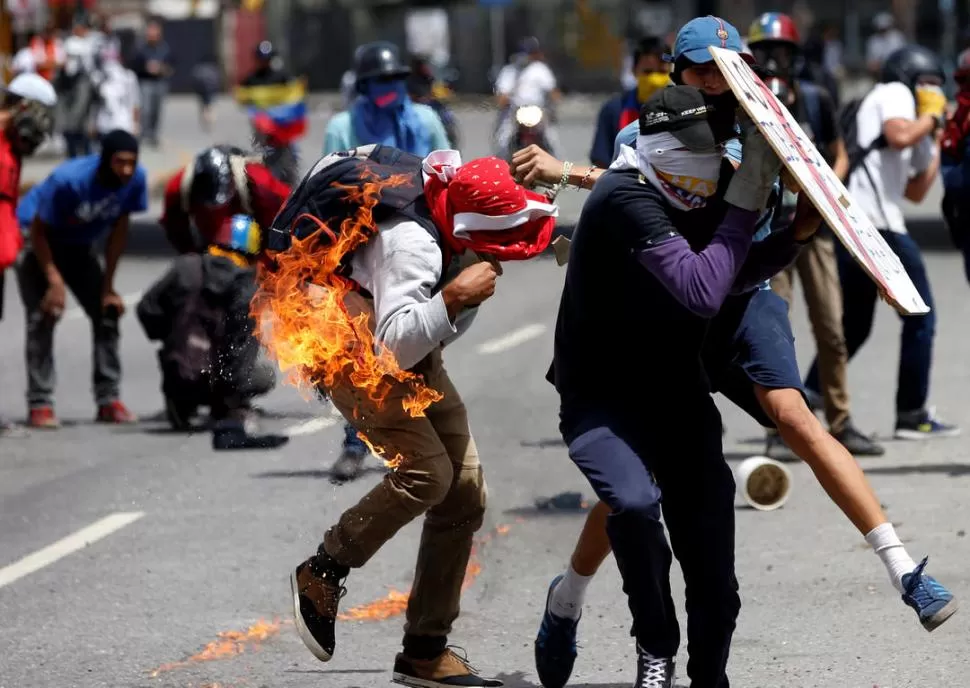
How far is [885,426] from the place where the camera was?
9414mm

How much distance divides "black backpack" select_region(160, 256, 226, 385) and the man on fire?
183 inches

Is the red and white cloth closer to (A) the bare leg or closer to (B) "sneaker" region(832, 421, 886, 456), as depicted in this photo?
(A) the bare leg

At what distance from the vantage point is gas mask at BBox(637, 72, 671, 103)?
920 cm

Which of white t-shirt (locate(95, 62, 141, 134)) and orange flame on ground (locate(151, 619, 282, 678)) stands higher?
orange flame on ground (locate(151, 619, 282, 678))

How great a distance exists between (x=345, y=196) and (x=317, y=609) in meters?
1.14

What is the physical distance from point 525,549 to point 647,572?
8.26 feet

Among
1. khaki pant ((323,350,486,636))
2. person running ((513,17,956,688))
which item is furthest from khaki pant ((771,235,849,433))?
khaki pant ((323,350,486,636))

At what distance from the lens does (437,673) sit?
16.9 ft

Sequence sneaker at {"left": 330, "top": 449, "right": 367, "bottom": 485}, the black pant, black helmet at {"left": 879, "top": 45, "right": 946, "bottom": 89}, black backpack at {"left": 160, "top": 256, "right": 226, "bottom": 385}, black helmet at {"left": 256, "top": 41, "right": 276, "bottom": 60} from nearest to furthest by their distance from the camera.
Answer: the black pant, sneaker at {"left": 330, "top": 449, "right": 367, "bottom": 485}, black helmet at {"left": 879, "top": 45, "right": 946, "bottom": 89}, black backpack at {"left": 160, "top": 256, "right": 226, "bottom": 385}, black helmet at {"left": 256, "top": 41, "right": 276, "bottom": 60}

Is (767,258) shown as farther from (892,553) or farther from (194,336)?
(194,336)

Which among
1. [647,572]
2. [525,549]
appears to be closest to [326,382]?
[647,572]

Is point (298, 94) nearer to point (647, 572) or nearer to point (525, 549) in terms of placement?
point (525, 549)

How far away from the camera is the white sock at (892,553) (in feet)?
15.4

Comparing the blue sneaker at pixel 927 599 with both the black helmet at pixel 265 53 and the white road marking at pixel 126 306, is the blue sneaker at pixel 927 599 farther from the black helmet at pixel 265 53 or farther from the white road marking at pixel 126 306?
the black helmet at pixel 265 53
